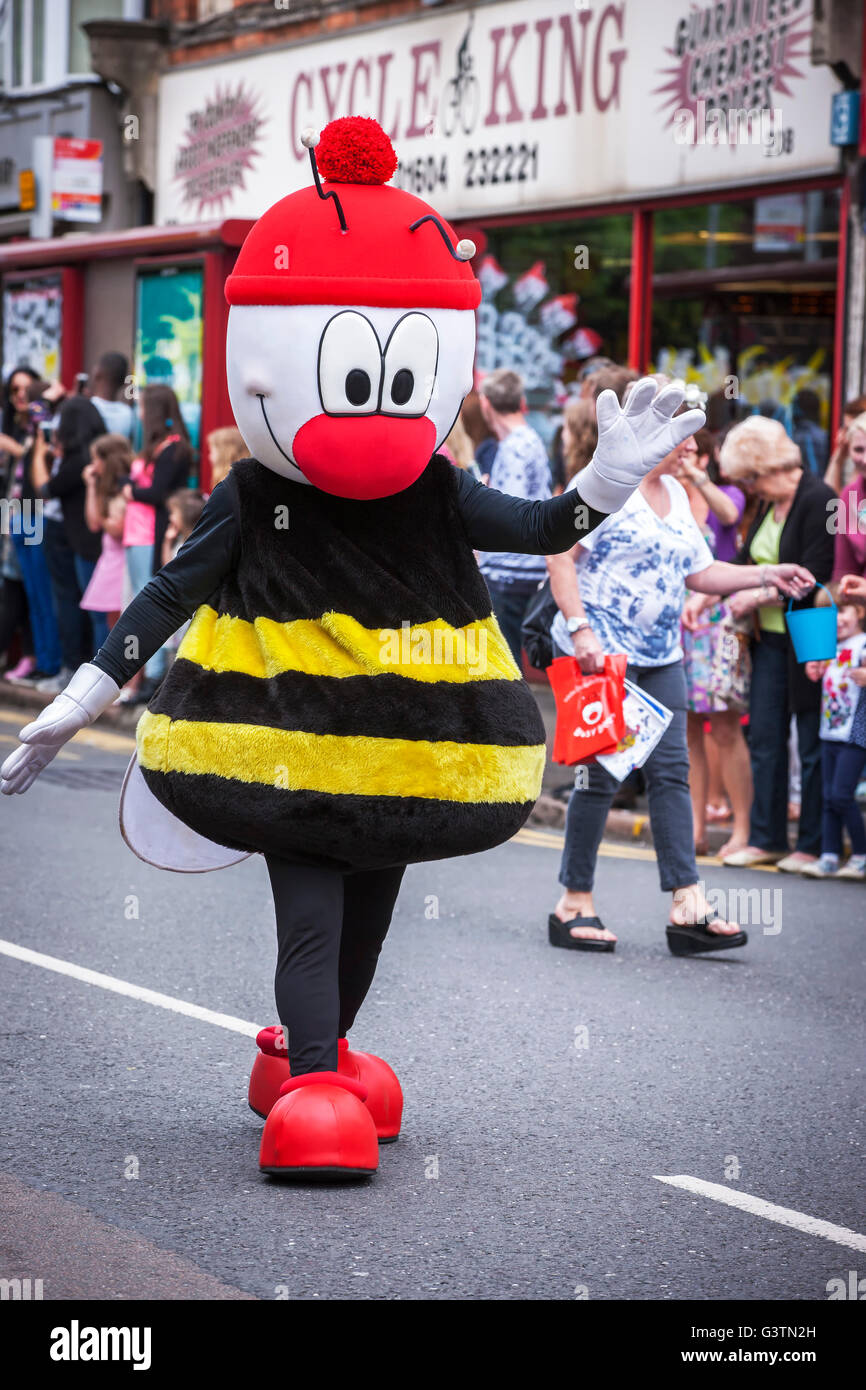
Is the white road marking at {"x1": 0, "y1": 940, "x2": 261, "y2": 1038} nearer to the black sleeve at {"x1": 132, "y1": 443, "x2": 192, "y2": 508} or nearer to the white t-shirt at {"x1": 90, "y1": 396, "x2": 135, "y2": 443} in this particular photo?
the black sleeve at {"x1": 132, "y1": 443, "x2": 192, "y2": 508}

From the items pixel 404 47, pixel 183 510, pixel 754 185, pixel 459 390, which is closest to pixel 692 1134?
pixel 459 390

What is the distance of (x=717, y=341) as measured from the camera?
500 inches

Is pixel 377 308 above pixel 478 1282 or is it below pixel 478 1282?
above

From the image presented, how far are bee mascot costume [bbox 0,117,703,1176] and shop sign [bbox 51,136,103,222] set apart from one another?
1489cm

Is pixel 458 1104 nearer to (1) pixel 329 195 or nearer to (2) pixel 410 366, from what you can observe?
(2) pixel 410 366

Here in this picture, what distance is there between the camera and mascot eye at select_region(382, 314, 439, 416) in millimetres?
4270

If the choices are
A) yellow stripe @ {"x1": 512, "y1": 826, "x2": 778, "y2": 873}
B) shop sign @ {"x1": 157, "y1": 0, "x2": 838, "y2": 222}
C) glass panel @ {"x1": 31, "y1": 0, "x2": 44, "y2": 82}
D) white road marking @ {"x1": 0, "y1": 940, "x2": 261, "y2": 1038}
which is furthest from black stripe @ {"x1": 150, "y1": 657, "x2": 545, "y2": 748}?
glass panel @ {"x1": 31, "y1": 0, "x2": 44, "y2": 82}

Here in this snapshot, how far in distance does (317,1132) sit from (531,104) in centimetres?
1114

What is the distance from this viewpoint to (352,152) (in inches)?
171

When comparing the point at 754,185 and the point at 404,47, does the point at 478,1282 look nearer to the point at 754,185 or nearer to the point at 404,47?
the point at 754,185

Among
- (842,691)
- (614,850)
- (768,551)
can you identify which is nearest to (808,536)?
(768,551)

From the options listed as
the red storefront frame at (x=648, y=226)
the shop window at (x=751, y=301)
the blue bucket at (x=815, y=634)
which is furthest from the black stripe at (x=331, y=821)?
the shop window at (x=751, y=301)
